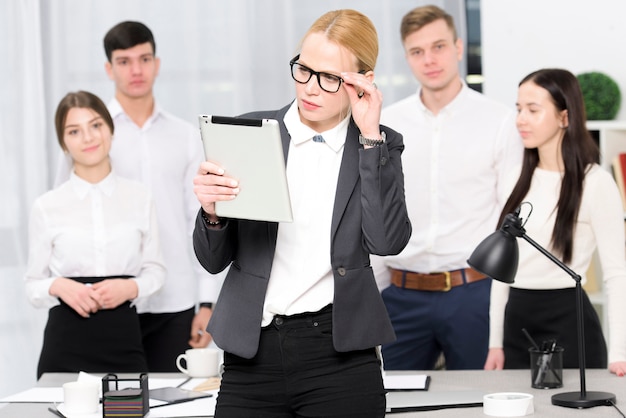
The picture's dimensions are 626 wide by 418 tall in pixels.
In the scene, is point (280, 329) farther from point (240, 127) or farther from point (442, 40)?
point (442, 40)

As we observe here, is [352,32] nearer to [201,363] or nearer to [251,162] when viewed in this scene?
[251,162]

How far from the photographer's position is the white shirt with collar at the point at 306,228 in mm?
1840

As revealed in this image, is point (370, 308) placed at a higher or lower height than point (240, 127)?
lower

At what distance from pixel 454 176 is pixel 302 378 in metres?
1.77

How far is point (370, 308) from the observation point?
1.88 metres

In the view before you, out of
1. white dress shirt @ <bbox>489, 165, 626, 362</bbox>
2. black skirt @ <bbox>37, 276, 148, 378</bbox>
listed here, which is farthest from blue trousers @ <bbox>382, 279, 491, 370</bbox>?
black skirt @ <bbox>37, 276, 148, 378</bbox>

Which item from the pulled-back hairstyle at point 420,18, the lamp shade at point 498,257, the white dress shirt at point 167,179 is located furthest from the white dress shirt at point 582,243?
the white dress shirt at point 167,179

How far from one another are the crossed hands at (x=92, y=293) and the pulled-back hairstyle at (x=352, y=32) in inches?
57.1

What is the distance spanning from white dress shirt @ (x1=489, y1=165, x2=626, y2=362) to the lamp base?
448 millimetres

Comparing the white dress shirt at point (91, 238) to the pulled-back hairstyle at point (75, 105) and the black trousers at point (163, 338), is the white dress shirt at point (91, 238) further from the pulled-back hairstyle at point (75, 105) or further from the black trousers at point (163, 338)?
the black trousers at point (163, 338)

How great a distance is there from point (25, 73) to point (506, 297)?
259 cm

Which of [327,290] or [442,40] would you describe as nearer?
[327,290]

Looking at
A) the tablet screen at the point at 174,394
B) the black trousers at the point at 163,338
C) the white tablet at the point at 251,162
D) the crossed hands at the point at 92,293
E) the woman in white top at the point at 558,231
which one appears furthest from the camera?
the black trousers at the point at 163,338

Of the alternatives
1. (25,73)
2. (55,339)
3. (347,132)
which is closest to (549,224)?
(347,132)
